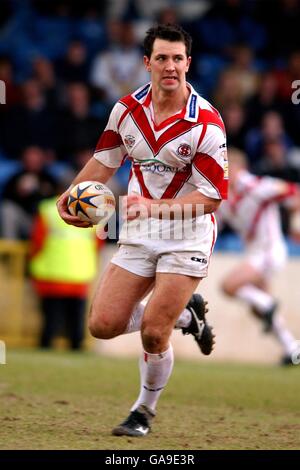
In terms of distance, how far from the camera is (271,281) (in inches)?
523

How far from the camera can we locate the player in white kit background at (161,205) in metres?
6.69

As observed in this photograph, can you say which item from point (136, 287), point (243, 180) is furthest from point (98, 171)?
point (243, 180)

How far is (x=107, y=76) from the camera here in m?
16.1

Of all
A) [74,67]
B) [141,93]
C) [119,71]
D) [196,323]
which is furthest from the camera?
[119,71]

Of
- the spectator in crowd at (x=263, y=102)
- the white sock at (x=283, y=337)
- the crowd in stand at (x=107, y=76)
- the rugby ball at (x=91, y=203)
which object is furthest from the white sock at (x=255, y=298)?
the rugby ball at (x=91, y=203)

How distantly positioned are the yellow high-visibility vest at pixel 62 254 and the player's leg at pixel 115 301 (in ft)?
20.4

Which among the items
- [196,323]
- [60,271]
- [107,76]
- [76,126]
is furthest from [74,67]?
[196,323]

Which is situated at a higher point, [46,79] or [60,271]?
[46,79]

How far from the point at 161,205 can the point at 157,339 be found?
2.85ft

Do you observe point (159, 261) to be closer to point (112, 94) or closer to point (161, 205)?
point (161, 205)

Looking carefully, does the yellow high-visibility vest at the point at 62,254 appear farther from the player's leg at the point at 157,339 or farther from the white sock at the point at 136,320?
the player's leg at the point at 157,339

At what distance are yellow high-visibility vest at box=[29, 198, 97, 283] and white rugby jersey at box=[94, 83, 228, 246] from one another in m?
6.19

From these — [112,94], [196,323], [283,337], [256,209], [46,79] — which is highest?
[46,79]

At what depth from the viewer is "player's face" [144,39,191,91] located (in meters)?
6.66
